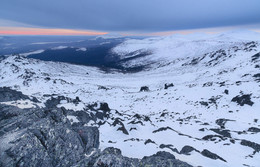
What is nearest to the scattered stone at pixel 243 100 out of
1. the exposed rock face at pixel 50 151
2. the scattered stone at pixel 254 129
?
the scattered stone at pixel 254 129

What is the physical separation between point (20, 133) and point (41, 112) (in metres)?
4.73

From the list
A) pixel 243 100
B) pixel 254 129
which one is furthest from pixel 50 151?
pixel 243 100

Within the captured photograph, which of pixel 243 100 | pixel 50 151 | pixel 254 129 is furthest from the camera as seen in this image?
pixel 243 100

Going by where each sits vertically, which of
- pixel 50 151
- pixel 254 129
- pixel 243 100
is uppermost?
pixel 50 151

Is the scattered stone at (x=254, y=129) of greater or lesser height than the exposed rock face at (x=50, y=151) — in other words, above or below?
below

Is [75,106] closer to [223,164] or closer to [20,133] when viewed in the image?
[20,133]

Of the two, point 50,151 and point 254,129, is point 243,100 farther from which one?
point 50,151

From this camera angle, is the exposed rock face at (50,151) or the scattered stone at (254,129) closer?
the exposed rock face at (50,151)

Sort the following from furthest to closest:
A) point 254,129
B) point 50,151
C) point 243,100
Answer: point 243,100, point 254,129, point 50,151

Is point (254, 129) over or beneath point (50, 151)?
beneath

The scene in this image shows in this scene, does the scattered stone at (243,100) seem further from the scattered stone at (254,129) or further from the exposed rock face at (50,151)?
the exposed rock face at (50,151)

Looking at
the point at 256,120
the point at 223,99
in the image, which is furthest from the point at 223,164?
the point at 223,99

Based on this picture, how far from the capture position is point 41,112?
12.1 meters

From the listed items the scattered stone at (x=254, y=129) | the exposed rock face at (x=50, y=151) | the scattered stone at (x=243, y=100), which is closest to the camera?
the exposed rock face at (x=50, y=151)
